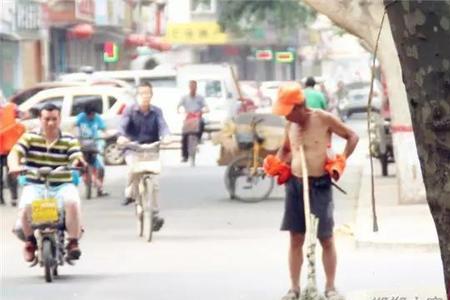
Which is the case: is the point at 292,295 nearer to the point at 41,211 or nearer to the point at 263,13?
the point at 41,211

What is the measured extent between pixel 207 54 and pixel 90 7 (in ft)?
91.4

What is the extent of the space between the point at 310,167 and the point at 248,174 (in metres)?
10.8

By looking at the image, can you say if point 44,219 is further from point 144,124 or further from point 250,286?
point 144,124

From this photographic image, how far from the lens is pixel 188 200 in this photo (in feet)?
74.9

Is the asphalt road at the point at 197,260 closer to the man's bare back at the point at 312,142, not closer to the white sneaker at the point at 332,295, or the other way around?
the white sneaker at the point at 332,295

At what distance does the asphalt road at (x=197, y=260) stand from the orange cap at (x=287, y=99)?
1.33 m

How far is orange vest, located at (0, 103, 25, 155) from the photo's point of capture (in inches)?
851

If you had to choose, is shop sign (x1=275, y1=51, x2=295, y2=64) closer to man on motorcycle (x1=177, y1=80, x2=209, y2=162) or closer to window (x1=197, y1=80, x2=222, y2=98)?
window (x1=197, y1=80, x2=222, y2=98)

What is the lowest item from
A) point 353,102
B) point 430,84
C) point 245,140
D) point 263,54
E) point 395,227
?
point 353,102

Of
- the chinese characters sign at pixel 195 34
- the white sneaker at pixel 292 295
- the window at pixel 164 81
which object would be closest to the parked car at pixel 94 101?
the window at pixel 164 81

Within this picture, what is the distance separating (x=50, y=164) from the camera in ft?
43.2

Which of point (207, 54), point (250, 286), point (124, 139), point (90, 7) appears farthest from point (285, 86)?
point (207, 54)

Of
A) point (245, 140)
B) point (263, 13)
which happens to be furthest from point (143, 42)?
point (245, 140)

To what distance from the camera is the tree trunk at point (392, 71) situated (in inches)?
738
